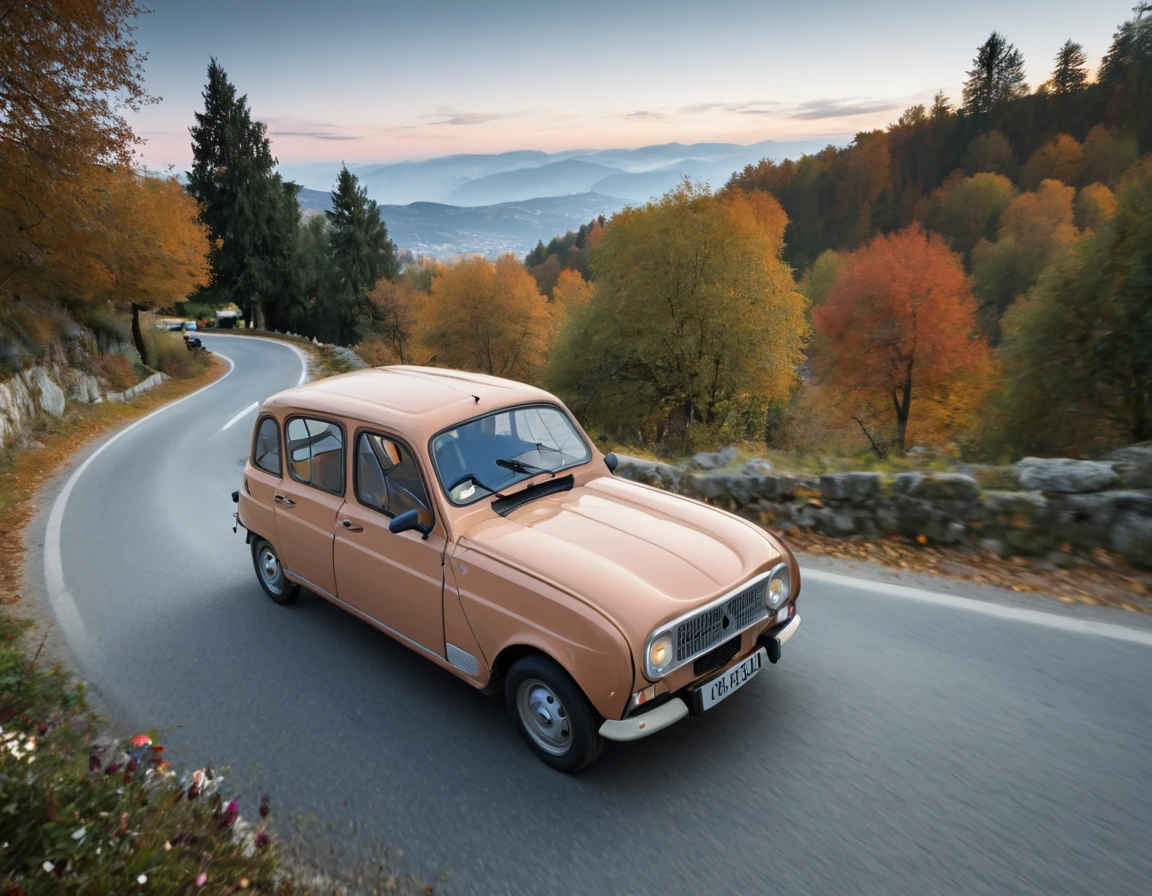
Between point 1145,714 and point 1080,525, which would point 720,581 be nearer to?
point 1145,714

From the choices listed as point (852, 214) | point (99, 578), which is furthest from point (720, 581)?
point (852, 214)

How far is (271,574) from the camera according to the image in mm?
6250

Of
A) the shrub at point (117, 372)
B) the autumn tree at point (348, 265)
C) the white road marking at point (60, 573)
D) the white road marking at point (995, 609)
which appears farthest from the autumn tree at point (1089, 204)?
the white road marking at point (60, 573)

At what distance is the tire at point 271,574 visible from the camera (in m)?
6.09

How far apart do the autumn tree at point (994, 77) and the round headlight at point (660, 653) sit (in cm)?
11299

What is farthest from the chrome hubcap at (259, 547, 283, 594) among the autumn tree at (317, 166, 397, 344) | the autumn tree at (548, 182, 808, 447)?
the autumn tree at (317, 166, 397, 344)

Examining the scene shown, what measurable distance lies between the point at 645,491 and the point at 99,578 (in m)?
6.22

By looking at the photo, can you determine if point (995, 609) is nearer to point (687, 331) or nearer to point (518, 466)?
point (518, 466)

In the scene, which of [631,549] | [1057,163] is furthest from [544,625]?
[1057,163]

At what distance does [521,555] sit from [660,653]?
3.19ft

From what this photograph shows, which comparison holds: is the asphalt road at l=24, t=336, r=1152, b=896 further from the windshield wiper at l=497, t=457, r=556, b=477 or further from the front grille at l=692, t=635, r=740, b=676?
the windshield wiper at l=497, t=457, r=556, b=477

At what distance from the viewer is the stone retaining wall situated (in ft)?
18.9

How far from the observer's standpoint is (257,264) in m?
56.0

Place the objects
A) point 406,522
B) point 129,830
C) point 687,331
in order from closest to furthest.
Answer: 1. point 129,830
2. point 406,522
3. point 687,331
